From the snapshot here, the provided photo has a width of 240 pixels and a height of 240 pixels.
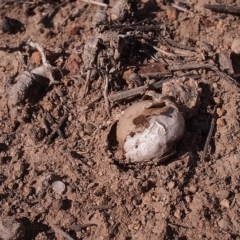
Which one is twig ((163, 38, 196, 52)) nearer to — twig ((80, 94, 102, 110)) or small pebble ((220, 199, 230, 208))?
twig ((80, 94, 102, 110))

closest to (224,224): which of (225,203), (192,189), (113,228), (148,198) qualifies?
(225,203)

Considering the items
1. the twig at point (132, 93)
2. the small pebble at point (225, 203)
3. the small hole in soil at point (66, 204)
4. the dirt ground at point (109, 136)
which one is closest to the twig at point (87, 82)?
the dirt ground at point (109, 136)

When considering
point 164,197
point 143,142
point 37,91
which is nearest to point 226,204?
point 164,197

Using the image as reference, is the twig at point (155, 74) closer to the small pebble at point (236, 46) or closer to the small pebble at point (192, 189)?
the small pebble at point (236, 46)

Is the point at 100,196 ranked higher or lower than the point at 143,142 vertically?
lower

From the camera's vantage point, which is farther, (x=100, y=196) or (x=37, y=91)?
(x=37, y=91)

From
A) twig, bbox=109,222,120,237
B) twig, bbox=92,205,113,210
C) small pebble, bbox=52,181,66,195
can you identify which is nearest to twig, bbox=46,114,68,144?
small pebble, bbox=52,181,66,195

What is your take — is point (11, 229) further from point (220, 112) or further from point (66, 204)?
point (220, 112)

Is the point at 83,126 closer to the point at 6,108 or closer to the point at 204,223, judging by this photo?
the point at 6,108

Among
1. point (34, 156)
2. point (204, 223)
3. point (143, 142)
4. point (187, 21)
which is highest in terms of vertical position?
point (187, 21)
